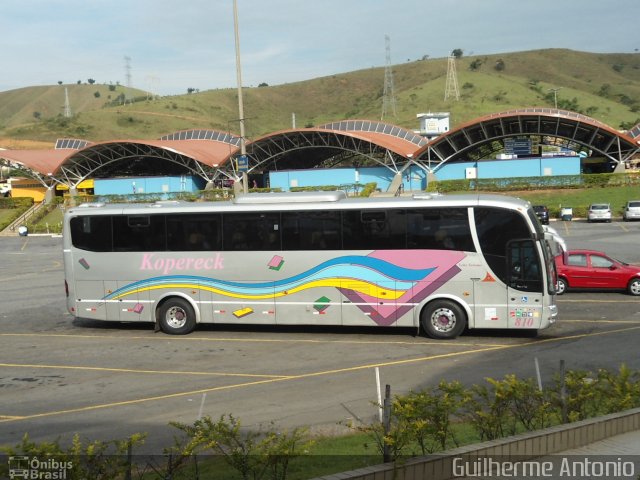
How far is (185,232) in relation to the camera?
17.9 m

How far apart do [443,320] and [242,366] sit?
5.16 metres

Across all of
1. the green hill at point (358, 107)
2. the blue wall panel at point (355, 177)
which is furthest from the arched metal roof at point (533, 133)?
the green hill at point (358, 107)

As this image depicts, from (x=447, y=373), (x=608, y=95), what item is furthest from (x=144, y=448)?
(x=608, y=95)

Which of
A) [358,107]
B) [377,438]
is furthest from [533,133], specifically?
[358,107]

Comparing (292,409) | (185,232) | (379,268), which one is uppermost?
(185,232)

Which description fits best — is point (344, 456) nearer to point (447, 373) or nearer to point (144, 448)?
point (144, 448)

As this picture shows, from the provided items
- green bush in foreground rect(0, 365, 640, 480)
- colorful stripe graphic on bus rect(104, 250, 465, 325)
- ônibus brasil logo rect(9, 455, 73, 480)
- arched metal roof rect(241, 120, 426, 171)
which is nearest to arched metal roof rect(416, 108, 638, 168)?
arched metal roof rect(241, 120, 426, 171)

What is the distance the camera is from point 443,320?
54.0ft

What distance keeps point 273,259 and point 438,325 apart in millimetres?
4467

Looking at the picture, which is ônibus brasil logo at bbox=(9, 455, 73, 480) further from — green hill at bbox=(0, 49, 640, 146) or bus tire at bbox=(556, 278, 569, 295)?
green hill at bbox=(0, 49, 640, 146)

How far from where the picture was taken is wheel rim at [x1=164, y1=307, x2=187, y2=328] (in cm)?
1805

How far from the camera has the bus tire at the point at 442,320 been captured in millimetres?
16359

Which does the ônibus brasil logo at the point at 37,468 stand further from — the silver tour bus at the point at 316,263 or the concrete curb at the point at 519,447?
the silver tour bus at the point at 316,263

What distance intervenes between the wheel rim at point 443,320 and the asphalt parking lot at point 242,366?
402 mm
